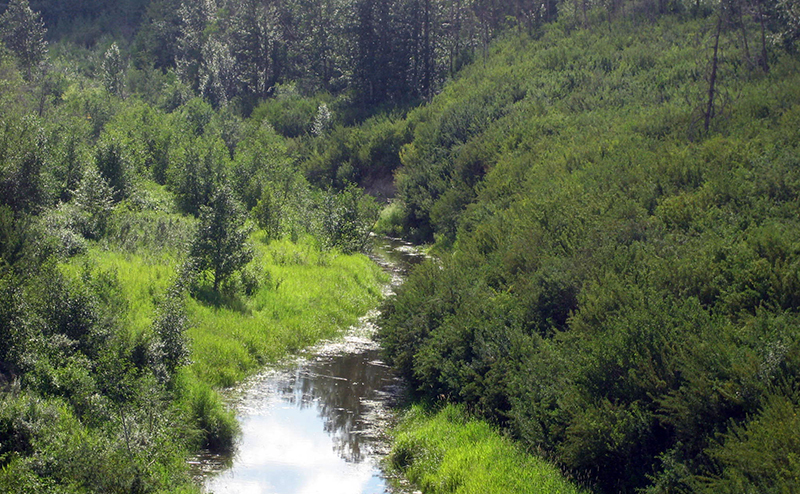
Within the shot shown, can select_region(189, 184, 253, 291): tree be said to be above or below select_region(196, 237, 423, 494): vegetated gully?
above

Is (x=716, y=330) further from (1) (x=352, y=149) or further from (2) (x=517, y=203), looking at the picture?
(1) (x=352, y=149)

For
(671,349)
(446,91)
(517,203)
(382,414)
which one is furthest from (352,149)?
(671,349)

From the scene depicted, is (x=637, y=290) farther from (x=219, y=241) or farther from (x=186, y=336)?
(x=219, y=241)

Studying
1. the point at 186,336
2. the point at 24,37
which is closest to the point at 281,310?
the point at 186,336

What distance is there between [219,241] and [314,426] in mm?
8090

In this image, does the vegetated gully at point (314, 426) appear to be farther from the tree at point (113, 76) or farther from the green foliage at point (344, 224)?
the tree at point (113, 76)

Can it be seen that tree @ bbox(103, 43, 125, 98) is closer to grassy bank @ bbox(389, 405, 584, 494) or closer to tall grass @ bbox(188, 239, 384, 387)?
tall grass @ bbox(188, 239, 384, 387)

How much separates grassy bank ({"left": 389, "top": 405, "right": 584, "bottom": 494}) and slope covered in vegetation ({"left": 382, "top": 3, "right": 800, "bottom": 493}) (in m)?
0.53

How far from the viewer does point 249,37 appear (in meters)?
70.9

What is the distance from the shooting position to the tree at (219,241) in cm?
2155

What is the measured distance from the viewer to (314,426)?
15984mm

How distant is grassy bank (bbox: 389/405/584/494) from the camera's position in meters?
12.1

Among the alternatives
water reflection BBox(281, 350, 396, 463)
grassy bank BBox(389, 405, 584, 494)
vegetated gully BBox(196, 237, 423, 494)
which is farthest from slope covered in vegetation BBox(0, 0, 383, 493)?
grassy bank BBox(389, 405, 584, 494)

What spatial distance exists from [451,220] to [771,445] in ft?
89.6
